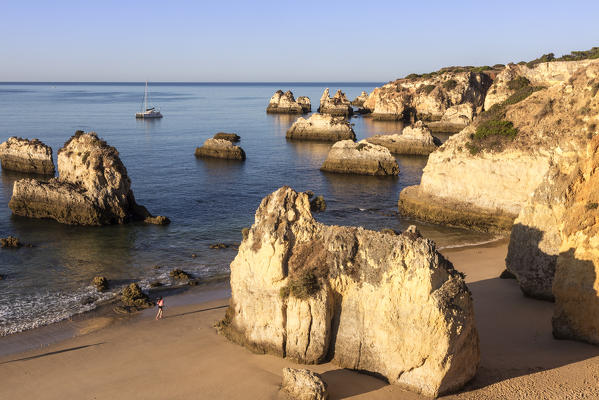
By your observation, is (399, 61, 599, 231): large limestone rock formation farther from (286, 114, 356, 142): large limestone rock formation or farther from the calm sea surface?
(286, 114, 356, 142): large limestone rock formation

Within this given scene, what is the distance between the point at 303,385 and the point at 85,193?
1169 inches

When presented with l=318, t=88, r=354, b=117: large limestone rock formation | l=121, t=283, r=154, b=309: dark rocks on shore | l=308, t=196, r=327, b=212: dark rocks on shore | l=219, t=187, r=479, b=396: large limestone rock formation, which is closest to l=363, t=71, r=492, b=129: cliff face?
l=318, t=88, r=354, b=117: large limestone rock formation

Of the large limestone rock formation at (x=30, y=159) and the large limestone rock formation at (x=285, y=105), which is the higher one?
the large limestone rock formation at (x=285, y=105)

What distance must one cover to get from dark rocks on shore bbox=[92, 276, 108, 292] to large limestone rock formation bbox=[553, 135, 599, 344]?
2066 centimetres

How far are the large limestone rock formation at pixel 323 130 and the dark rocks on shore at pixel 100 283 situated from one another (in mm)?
64621

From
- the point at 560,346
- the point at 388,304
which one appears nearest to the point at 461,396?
the point at 388,304

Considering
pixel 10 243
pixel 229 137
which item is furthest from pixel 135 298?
pixel 229 137

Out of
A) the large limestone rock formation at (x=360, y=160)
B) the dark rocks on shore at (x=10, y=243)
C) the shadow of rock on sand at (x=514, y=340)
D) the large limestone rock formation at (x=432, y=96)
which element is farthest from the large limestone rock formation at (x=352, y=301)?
the large limestone rock formation at (x=432, y=96)

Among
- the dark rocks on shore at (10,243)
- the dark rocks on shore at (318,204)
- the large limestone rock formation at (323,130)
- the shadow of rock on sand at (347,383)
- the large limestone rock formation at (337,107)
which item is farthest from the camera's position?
the large limestone rock formation at (337,107)

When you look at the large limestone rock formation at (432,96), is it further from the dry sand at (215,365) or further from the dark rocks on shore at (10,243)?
the dry sand at (215,365)

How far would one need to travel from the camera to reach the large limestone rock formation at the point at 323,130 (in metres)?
88.6

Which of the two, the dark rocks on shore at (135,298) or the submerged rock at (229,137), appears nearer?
the dark rocks on shore at (135,298)

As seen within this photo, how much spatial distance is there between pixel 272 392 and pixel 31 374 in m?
8.72

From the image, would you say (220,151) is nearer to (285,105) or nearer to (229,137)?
(229,137)
